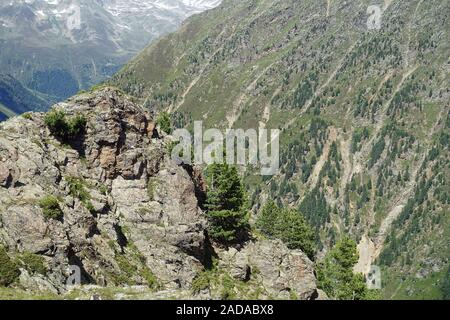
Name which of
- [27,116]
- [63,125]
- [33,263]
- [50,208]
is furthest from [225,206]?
[33,263]

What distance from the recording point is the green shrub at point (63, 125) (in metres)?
64.6

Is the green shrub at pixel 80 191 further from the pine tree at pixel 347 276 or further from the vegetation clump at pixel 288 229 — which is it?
the vegetation clump at pixel 288 229

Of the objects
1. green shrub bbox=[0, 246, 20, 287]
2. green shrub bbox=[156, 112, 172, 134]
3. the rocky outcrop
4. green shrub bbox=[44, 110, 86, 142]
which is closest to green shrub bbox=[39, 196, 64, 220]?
the rocky outcrop

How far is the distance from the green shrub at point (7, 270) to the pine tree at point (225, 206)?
107ft

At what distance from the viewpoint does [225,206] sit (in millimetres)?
74562

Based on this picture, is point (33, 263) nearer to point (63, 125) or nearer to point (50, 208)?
point (50, 208)

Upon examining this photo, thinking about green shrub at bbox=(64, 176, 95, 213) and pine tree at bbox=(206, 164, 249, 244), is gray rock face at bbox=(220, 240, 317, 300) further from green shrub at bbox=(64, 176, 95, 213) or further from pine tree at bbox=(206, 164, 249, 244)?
green shrub at bbox=(64, 176, 95, 213)

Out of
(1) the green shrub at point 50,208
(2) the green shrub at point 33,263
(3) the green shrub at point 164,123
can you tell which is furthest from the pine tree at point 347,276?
(2) the green shrub at point 33,263

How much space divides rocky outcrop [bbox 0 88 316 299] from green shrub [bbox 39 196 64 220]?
39 centimetres

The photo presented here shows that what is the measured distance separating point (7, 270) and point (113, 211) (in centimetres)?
2195

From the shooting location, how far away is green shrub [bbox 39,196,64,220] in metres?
51.6

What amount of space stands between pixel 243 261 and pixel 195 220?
29.3 feet
